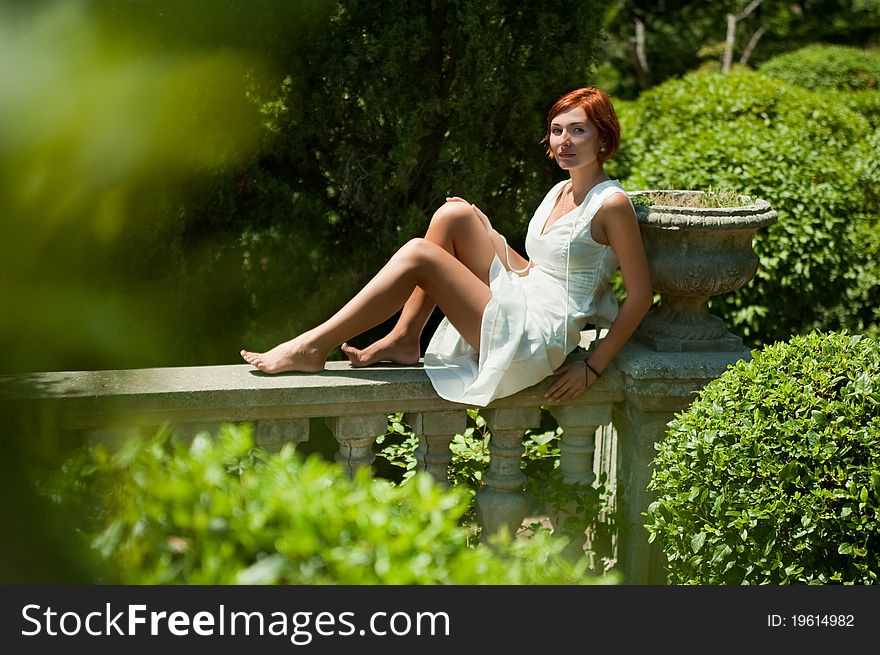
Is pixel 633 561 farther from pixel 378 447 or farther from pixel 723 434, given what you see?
pixel 378 447

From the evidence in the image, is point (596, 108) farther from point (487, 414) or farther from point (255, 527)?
point (255, 527)

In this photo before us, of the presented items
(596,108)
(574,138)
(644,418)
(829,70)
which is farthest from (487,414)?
(829,70)

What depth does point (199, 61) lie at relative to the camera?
0.89m

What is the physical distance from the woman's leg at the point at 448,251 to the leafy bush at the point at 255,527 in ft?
4.67

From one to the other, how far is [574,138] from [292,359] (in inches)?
47.7

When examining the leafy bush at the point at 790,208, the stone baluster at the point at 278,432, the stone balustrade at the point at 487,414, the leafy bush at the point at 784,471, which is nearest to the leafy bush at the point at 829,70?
the leafy bush at the point at 790,208

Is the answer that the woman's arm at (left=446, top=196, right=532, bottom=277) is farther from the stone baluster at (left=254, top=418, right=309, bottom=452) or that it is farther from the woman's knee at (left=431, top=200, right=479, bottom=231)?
the stone baluster at (left=254, top=418, right=309, bottom=452)

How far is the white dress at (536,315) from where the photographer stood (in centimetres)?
314

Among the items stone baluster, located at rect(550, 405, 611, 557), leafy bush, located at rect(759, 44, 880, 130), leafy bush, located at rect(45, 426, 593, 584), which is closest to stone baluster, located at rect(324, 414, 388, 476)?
stone baluster, located at rect(550, 405, 611, 557)

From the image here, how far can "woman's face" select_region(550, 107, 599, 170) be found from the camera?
336cm

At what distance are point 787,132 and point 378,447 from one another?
10.3 ft

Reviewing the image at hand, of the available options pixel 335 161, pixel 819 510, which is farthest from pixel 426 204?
pixel 819 510

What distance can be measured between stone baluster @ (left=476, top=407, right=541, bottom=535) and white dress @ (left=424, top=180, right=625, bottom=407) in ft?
0.53

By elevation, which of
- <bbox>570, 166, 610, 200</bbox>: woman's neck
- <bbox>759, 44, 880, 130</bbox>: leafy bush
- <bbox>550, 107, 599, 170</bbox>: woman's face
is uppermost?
<bbox>759, 44, 880, 130</bbox>: leafy bush
